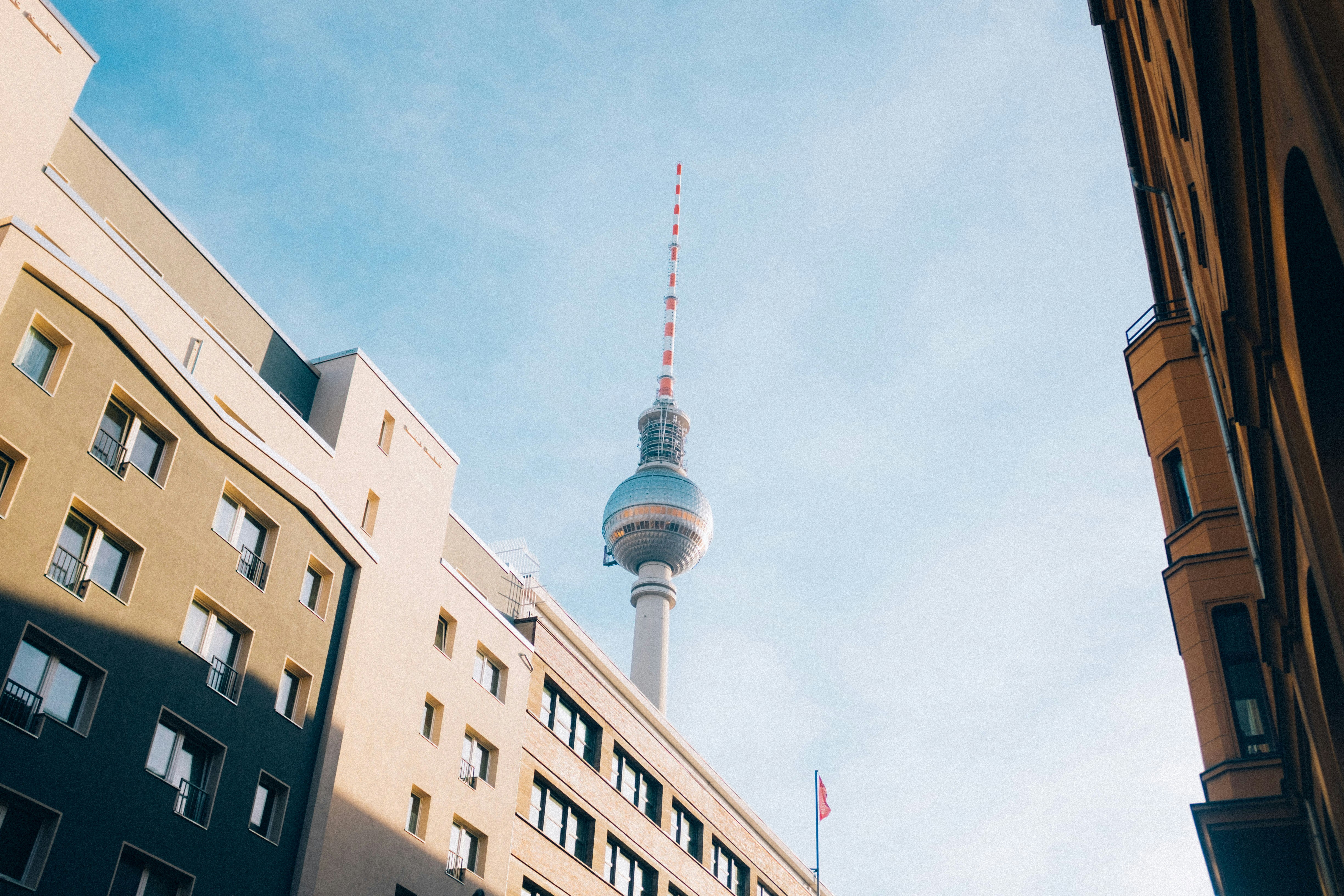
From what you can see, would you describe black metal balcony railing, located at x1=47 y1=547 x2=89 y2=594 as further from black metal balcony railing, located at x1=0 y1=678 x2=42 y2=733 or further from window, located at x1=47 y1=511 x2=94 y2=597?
A: black metal balcony railing, located at x1=0 y1=678 x2=42 y2=733

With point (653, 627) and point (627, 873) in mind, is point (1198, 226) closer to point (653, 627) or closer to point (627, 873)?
point (627, 873)

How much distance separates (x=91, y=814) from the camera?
2184 cm

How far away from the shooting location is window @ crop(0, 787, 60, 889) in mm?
20172

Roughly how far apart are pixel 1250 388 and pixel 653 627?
388ft

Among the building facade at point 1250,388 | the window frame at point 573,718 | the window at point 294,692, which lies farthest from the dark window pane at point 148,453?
the building facade at point 1250,388

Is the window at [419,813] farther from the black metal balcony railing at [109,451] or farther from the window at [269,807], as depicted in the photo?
the black metal balcony railing at [109,451]

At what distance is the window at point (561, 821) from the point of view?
41.0 meters

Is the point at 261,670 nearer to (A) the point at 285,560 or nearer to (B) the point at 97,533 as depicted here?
(A) the point at 285,560

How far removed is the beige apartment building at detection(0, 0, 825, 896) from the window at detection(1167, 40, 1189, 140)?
65.2 ft

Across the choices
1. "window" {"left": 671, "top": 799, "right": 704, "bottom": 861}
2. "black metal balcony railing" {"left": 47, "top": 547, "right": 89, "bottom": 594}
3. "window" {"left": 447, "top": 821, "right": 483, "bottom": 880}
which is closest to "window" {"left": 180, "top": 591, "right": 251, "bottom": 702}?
"black metal balcony railing" {"left": 47, "top": 547, "right": 89, "bottom": 594}

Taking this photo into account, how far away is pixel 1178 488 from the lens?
90.1 ft

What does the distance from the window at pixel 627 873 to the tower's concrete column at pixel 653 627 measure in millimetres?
75853

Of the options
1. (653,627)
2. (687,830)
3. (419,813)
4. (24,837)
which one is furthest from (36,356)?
(653,627)

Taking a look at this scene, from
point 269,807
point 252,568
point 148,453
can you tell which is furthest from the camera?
point 252,568
